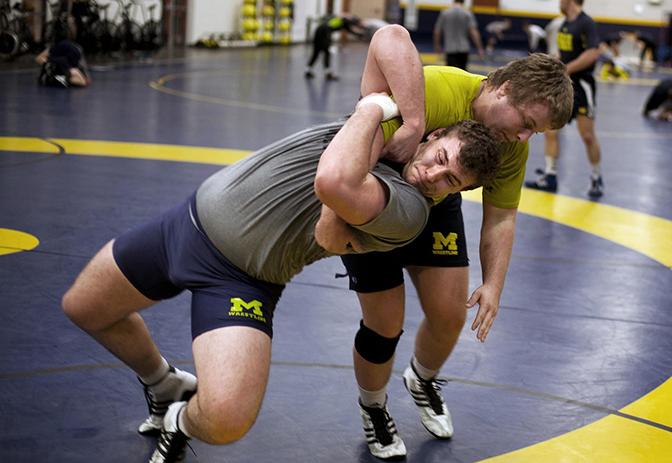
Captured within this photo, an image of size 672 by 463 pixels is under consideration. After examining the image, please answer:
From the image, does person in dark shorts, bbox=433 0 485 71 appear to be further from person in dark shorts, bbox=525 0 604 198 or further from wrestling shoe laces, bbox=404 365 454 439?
wrestling shoe laces, bbox=404 365 454 439

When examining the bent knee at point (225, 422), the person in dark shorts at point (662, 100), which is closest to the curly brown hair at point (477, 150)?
the bent knee at point (225, 422)

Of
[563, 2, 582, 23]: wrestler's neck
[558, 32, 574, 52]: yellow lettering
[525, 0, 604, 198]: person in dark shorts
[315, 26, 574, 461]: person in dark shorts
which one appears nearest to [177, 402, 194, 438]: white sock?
[315, 26, 574, 461]: person in dark shorts

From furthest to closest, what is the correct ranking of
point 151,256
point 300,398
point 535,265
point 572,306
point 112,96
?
point 112,96 < point 535,265 < point 572,306 < point 300,398 < point 151,256

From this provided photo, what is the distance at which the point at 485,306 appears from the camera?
8.03 ft

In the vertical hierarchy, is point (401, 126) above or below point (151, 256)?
above

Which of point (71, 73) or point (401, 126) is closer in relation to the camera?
point (401, 126)

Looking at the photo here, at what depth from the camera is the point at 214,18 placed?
21.8 m

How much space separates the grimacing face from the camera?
206cm

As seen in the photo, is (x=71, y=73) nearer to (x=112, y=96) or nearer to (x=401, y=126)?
(x=112, y=96)

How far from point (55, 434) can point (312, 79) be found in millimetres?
13308

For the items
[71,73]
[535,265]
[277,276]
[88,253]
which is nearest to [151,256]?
[277,276]

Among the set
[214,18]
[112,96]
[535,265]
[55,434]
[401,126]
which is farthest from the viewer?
[214,18]

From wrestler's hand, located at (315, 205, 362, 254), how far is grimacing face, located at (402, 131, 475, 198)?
25 cm

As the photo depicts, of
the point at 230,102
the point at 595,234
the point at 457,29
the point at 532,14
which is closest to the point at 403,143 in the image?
the point at 595,234
